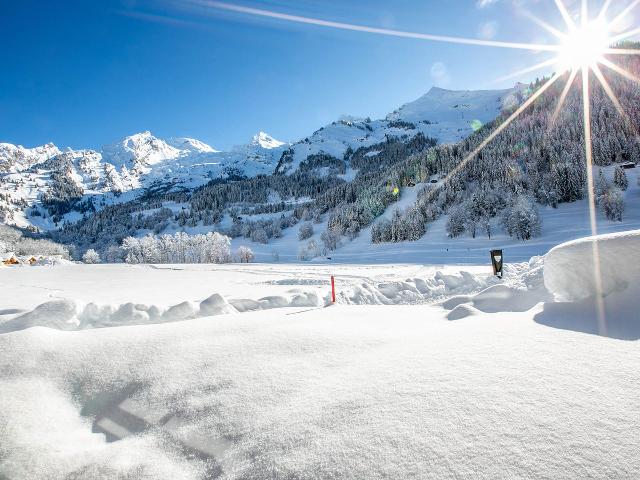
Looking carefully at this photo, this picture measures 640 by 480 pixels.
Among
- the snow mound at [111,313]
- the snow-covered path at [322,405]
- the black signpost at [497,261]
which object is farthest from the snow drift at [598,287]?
the black signpost at [497,261]

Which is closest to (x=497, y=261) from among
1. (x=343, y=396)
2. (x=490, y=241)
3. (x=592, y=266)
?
(x=592, y=266)

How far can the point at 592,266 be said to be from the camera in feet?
16.9

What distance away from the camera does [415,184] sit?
95.9 meters

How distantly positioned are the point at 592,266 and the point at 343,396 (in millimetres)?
4828

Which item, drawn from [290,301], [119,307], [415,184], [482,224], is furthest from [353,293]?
[415,184]

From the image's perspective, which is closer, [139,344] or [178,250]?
[139,344]

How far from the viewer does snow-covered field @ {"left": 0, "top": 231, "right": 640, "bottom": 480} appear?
1.96 m

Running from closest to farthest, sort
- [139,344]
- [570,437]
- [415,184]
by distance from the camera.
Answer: [570,437], [139,344], [415,184]

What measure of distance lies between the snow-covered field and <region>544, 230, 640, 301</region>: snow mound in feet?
0.08

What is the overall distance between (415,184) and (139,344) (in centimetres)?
9826

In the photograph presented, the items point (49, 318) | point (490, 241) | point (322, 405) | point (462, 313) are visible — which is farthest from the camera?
point (490, 241)

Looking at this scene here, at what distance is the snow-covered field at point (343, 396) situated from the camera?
1956 millimetres

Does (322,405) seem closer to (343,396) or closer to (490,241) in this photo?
(343,396)

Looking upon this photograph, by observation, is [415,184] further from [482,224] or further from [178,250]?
[178,250]
